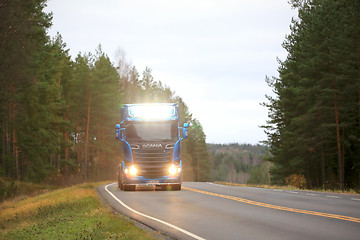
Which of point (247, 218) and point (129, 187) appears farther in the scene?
point (129, 187)

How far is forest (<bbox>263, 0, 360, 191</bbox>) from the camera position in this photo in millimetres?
31812

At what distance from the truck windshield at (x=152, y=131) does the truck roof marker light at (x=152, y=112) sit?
39cm

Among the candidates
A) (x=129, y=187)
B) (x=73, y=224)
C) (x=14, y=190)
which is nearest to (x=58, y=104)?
(x=14, y=190)

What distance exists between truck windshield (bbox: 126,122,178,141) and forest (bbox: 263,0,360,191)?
50.0 ft

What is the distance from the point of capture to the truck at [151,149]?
21797 millimetres

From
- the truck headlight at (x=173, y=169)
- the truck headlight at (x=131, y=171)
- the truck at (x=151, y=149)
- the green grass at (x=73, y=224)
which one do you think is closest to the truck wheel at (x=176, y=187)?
the truck at (x=151, y=149)

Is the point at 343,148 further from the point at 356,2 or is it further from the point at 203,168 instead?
the point at 203,168

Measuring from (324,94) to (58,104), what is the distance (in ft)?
102

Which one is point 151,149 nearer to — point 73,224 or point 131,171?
point 131,171

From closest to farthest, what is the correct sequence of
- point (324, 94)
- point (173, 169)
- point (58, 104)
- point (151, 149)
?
point (151, 149) → point (173, 169) → point (324, 94) → point (58, 104)

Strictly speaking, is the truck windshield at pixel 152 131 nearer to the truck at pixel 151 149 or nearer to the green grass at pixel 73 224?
the truck at pixel 151 149

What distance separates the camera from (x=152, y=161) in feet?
71.8

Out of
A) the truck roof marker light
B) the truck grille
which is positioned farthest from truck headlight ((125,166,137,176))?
the truck roof marker light

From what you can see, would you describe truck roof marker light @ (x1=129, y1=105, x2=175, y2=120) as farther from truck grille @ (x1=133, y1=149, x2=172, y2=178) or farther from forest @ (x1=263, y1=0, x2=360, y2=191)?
forest @ (x1=263, y1=0, x2=360, y2=191)
